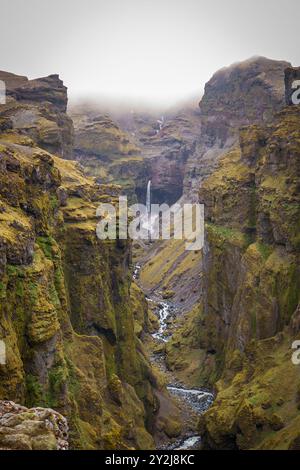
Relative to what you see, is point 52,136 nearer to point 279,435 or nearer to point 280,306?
point 280,306

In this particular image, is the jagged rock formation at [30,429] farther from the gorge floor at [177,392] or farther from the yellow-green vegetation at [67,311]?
the gorge floor at [177,392]

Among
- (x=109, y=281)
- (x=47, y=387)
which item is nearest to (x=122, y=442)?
(x=47, y=387)

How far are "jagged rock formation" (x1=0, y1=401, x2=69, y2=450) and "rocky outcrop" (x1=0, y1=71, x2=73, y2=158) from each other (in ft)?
230

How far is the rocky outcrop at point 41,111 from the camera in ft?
330

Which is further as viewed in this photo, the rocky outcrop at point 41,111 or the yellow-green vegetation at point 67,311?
the rocky outcrop at point 41,111

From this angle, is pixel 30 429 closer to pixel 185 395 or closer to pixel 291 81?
pixel 185 395

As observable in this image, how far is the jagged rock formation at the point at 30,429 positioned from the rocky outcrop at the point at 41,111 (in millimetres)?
69978

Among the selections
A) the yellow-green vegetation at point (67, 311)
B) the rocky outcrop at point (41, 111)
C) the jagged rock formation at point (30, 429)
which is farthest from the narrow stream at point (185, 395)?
the rocky outcrop at point (41, 111)

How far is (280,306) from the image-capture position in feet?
256

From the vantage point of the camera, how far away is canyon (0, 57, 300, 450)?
132ft

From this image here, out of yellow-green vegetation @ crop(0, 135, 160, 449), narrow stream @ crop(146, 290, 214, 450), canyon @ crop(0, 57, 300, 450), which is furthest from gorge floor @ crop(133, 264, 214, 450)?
yellow-green vegetation @ crop(0, 135, 160, 449)

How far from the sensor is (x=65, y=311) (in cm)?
5156

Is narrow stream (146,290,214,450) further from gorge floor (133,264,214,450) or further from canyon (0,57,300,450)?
canyon (0,57,300,450)

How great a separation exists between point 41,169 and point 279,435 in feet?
122
